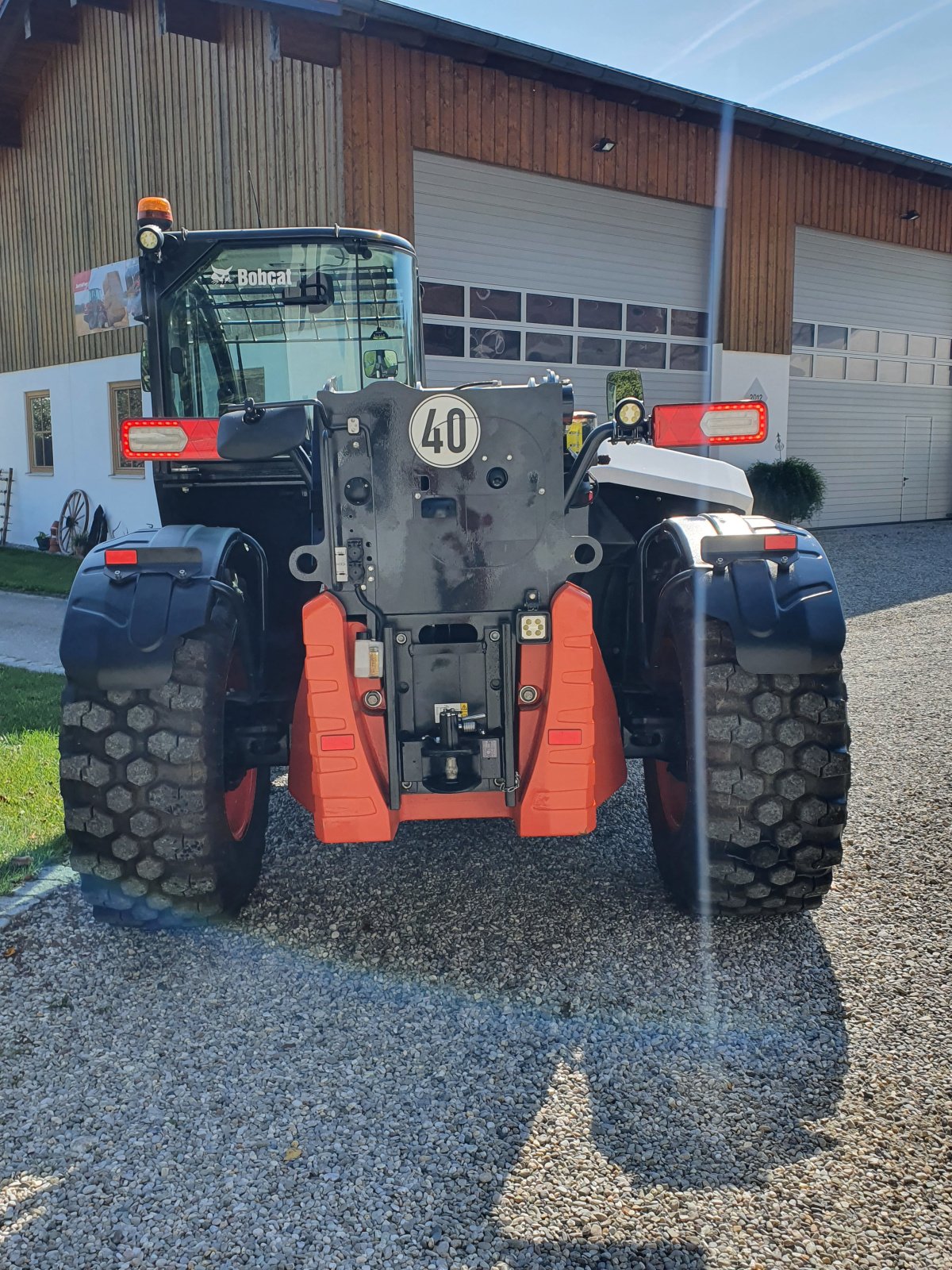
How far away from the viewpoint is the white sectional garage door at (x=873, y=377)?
17938 mm

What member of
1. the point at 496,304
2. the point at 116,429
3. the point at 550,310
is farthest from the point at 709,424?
the point at 116,429

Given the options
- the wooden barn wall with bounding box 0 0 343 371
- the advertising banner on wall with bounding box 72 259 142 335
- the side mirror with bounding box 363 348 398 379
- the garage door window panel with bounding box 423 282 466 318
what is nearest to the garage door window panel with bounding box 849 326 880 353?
the garage door window panel with bounding box 423 282 466 318

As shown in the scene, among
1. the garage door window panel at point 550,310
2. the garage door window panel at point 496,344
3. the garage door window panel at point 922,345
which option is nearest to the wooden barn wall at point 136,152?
the garage door window panel at point 496,344

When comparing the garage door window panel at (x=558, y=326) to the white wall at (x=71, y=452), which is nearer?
the garage door window panel at (x=558, y=326)

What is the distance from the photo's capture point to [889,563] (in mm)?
14211

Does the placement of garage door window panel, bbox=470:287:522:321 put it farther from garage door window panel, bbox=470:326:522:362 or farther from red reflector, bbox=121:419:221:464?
red reflector, bbox=121:419:221:464

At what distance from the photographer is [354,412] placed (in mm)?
3109

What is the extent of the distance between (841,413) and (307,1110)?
1834 cm

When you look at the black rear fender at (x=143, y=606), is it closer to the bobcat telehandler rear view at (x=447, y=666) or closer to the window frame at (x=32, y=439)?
the bobcat telehandler rear view at (x=447, y=666)

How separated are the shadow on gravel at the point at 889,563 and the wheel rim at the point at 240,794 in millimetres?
6196

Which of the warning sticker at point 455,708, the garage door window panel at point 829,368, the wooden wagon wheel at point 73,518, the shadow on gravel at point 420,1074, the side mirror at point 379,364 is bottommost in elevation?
the shadow on gravel at point 420,1074

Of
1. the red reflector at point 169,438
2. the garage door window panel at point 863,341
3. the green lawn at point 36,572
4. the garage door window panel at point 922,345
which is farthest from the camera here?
the garage door window panel at point 922,345

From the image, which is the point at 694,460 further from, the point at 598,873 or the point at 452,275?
the point at 452,275

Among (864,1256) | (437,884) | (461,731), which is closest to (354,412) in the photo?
(461,731)
